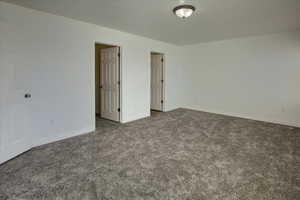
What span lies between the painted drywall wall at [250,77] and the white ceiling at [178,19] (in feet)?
2.04

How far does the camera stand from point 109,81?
16.4 feet

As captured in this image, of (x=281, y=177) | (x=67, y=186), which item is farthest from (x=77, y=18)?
(x=281, y=177)

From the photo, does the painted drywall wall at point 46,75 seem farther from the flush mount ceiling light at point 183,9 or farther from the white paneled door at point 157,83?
the flush mount ceiling light at point 183,9

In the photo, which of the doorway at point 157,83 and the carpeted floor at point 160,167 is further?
the doorway at point 157,83

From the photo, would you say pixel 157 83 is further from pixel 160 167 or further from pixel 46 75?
pixel 160 167

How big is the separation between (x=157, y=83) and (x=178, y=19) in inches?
121

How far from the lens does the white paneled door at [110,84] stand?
4.75 m

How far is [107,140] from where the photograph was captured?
3.50 meters

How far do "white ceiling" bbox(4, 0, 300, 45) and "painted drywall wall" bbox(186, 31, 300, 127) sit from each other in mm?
623

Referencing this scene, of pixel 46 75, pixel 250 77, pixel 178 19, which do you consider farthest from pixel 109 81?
pixel 250 77

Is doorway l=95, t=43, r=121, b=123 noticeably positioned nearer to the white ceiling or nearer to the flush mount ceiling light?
the white ceiling

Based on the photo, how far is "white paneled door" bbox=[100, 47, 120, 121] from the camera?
4.75 metres

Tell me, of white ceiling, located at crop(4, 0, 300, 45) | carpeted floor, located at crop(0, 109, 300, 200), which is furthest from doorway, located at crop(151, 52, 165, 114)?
carpeted floor, located at crop(0, 109, 300, 200)

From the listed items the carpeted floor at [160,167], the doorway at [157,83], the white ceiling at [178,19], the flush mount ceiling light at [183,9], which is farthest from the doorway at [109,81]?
the flush mount ceiling light at [183,9]
